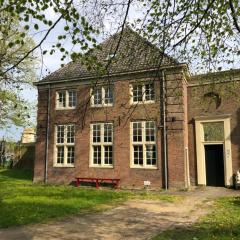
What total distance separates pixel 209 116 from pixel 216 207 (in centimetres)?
797

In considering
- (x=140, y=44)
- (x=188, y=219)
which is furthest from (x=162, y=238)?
(x=140, y=44)

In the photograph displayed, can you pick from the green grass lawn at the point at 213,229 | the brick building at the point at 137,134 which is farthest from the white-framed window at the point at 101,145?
the green grass lawn at the point at 213,229

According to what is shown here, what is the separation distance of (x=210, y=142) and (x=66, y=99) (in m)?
9.39

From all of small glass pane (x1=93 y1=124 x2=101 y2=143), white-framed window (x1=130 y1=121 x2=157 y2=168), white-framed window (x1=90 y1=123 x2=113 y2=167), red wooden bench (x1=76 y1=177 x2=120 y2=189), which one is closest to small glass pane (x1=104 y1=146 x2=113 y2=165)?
white-framed window (x1=90 y1=123 x2=113 y2=167)

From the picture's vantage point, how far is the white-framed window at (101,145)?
20.9 meters

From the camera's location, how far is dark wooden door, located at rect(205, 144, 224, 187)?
65.7 feet

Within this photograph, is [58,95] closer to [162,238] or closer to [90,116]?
[90,116]

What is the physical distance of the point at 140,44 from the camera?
765 centimetres

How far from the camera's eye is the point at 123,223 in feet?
33.4

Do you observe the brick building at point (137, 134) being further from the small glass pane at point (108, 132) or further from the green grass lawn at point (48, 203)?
the green grass lawn at point (48, 203)

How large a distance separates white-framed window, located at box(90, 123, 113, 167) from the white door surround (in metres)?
5.09

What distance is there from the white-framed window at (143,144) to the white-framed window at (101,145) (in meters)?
1.47

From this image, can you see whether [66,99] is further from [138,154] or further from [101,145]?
[138,154]

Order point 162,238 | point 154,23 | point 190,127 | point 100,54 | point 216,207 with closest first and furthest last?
point 154,23
point 162,238
point 216,207
point 190,127
point 100,54
